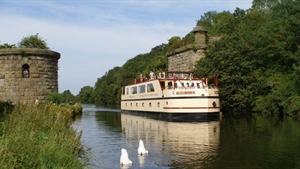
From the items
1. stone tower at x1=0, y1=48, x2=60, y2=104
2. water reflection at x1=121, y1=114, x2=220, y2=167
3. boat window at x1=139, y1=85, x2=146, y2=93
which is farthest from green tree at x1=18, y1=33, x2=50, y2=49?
water reflection at x1=121, y1=114, x2=220, y2=167

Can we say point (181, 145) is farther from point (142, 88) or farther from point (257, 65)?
point (257, 65)

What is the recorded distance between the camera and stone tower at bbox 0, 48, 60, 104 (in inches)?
973

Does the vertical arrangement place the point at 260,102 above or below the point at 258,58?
below

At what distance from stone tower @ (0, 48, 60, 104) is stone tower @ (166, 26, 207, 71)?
16.1 m

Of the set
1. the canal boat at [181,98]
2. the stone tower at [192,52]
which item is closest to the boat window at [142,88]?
the canal boat at [181,98]

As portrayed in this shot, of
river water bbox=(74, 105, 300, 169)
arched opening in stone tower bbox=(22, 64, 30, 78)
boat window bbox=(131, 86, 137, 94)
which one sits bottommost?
river water bbox=(74, 105, 300, 169)

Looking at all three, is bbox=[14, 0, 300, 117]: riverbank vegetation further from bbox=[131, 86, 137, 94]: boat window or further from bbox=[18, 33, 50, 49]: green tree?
bbox=[18, 33, 50, 49]: green tree

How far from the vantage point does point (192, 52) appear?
3712 centimetres

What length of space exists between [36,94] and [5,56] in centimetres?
329

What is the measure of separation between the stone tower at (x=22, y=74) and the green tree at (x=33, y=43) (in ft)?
6.92

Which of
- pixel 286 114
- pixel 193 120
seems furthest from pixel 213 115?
pixel 286 114

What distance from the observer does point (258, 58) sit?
33.2 m

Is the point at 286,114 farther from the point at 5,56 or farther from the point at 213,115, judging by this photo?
the point at 5,56

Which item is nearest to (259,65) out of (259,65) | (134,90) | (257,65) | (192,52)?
(259,65)
